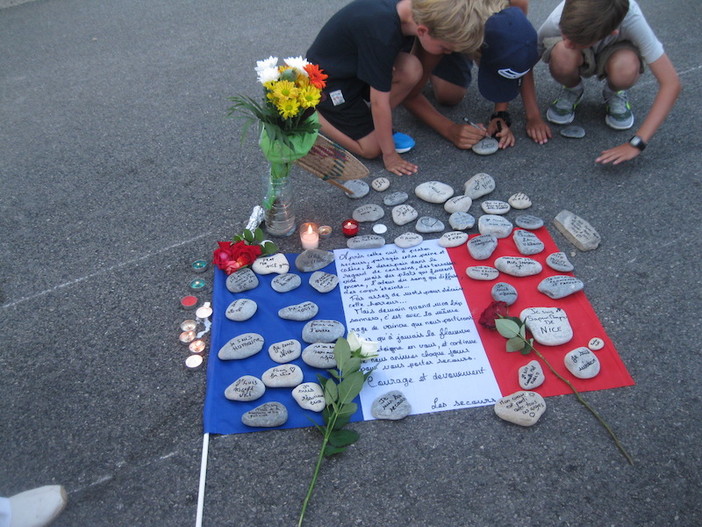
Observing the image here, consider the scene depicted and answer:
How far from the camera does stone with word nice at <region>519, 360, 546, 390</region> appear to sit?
57.2 inches

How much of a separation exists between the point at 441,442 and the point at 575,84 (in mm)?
1716

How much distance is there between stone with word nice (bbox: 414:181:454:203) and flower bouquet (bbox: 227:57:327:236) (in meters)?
0.51

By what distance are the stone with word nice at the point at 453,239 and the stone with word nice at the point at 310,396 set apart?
684mm

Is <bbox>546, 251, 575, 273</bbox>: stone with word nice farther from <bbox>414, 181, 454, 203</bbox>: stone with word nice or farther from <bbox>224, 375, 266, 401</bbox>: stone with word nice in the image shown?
<bbox>224, 375, 266, 401</bbox>: stone with word nice

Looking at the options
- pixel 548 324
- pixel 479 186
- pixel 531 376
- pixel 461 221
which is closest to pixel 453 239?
pixel 461 221

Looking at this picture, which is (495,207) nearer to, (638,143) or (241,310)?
(638,143)

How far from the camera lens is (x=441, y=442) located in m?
1.37

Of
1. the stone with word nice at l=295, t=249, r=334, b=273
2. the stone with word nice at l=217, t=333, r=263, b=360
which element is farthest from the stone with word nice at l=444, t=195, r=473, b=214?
the stone with word nice at l=217, t=333, r=263, b=360

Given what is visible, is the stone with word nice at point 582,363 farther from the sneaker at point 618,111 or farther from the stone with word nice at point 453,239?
the sneaker at point 618,111

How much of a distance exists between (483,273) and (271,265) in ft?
2.15

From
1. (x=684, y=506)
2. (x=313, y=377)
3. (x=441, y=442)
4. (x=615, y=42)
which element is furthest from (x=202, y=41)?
(x=684, y=506)

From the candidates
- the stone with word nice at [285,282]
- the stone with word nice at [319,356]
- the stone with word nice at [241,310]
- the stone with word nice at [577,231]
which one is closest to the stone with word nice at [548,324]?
the stone with word nice at [577,231]

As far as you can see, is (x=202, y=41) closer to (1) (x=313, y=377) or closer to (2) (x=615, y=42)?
(2) (x=615, y=42)

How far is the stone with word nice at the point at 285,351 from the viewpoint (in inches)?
59.2
